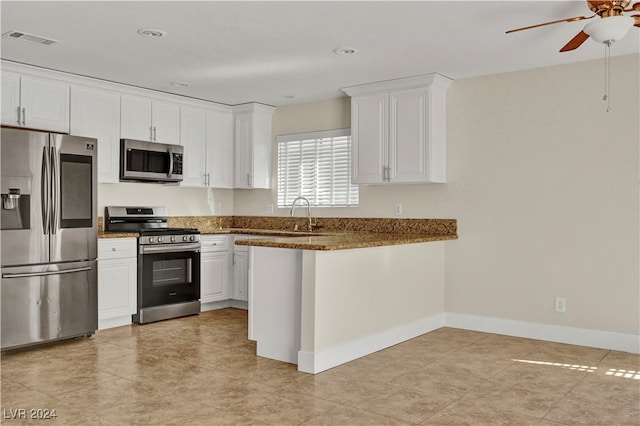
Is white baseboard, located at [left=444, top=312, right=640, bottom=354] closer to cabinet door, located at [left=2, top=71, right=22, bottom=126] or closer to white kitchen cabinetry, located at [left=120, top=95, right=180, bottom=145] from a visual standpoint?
white kitchen cabinetry, located at [left=120, top=95, right=180, bottom=145]

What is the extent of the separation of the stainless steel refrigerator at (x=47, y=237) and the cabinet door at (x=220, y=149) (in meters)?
1.89

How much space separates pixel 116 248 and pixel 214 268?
4.10 feet

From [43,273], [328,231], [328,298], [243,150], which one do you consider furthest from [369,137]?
[43,273]

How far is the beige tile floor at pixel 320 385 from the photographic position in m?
2.99

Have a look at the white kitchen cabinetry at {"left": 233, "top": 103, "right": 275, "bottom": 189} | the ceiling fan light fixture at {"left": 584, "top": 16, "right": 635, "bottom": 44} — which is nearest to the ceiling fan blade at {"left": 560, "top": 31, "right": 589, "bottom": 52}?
the ceiling fan light fixture at {"left": 584, "top": 16, "right": 635, "bottom": 44}

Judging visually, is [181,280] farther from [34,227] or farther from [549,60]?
[549,60]

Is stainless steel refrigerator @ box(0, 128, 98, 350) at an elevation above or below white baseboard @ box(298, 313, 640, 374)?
above

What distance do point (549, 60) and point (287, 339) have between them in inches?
126

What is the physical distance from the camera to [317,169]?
6434 mm

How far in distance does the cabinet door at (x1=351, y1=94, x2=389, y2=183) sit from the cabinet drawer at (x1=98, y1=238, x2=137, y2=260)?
7.58 ft

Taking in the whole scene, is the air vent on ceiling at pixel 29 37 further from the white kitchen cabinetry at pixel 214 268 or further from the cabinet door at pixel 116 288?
the white kitchen cabinetry at pixel 214 268

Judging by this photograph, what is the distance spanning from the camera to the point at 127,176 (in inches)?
220

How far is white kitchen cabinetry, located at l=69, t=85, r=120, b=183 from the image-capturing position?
5.21m

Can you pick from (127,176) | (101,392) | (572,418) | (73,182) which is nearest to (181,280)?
(127,176)
